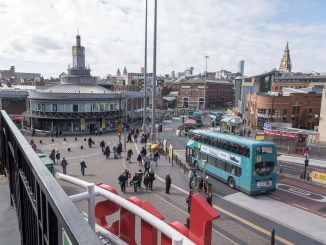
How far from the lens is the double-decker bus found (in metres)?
19.5

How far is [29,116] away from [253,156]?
1565 inches

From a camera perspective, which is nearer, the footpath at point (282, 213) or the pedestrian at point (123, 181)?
the footpath at point (282, 213)

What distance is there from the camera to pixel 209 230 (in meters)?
5.22

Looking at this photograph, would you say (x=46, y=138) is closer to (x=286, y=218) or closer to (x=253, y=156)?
(x=253, y=156)

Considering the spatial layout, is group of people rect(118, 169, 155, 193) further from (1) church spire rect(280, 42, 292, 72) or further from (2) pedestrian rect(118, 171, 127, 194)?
(1) church spire rect(280, 42, 292, 72)

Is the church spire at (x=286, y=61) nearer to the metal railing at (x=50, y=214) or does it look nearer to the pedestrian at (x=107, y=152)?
the pedestrian at (x=107, y=152)

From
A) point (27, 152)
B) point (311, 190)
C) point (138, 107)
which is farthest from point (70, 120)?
point (27, 152)

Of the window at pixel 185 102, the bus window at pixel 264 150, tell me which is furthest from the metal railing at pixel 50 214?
the window at pixel 185 102

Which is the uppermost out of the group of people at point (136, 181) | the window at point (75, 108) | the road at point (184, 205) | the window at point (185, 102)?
the window at point (75, 108)

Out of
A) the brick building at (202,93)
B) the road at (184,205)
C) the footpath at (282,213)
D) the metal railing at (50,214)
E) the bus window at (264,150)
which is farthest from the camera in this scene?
the brick building at (202,93)

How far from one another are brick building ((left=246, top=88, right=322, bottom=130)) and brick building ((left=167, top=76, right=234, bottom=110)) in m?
37.9

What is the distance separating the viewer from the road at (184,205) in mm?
14062

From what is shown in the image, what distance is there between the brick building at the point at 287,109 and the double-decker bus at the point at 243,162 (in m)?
34.0

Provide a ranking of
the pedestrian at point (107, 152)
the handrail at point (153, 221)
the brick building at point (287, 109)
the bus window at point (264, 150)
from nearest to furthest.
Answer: the handrail at point (153, 221) < the bus window at point (264, 150) < the pedestrian at point (107, 152) < the brick building at point (287, 109)
